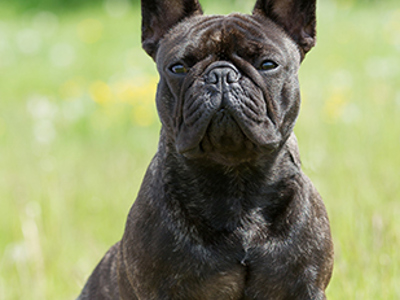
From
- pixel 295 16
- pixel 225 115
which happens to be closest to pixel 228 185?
pixel 225 115

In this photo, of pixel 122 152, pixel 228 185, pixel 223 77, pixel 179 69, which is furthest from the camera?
pixel 122 152

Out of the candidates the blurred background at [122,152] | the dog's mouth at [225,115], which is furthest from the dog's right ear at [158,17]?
the blurred background at [122,152]

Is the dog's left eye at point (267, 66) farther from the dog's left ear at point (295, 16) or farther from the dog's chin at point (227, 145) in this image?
the dog's left ear at point (295, 16)

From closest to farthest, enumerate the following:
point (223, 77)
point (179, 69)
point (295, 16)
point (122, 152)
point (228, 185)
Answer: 1. point (223, 77)
2. point (179, 69)
3. point (228, 185)
4. point (295, 16)
5. point (122, 152)

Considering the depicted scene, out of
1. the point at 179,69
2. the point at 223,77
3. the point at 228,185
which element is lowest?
the point at 228,185

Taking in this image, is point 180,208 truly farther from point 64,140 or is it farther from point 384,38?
point 384,38

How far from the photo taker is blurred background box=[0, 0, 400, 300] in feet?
15.1

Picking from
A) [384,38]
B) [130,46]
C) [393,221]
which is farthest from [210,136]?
[130,46]

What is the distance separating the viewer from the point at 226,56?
307 cm

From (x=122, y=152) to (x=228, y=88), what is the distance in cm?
374

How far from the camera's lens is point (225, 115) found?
297 cm

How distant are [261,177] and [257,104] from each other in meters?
0.44

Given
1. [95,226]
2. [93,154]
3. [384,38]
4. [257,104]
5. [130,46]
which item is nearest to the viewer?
[257,104]

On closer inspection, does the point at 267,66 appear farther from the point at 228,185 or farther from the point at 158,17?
the point at 158,17
